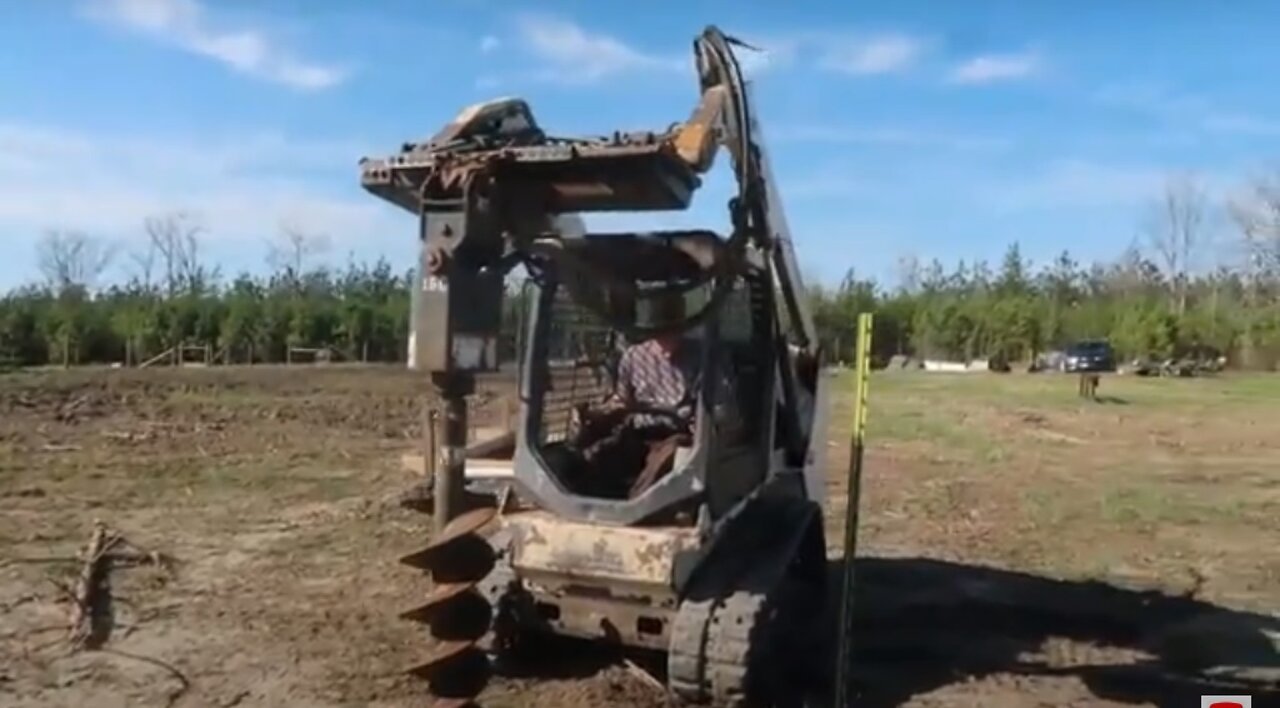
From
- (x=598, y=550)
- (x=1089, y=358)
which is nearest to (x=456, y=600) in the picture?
(x=598, y=550)

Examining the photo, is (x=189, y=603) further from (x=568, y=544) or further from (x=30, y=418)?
(x=30, y=418)

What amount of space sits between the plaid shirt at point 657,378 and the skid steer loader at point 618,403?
1 cm

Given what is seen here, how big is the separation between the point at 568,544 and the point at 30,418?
2127 centimetres

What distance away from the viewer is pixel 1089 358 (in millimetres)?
48250

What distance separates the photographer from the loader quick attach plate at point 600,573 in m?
6.48

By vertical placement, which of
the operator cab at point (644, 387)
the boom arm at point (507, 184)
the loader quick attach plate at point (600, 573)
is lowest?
the loader quick attach plate at point (600, 573)

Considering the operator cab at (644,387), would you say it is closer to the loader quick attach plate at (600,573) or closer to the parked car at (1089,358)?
the loader quick attach plate at (600,573)

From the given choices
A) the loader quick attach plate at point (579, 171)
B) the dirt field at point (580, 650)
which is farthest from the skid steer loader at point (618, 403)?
the dirt field at point (580, 650)

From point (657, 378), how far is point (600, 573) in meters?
1.29

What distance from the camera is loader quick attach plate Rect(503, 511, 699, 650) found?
6480 millimetres

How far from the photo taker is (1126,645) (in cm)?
879

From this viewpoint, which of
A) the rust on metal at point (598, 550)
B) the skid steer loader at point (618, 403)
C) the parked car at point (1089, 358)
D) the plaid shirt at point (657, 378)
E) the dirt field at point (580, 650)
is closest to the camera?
the skid steer loader at point (618, 403)

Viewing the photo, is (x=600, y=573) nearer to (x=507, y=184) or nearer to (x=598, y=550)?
(x=598, y=550)

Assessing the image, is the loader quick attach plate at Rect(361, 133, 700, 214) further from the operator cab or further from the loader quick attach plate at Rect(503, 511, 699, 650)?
the loader quick attach plate at Rect(503, 511, 699, 650)
